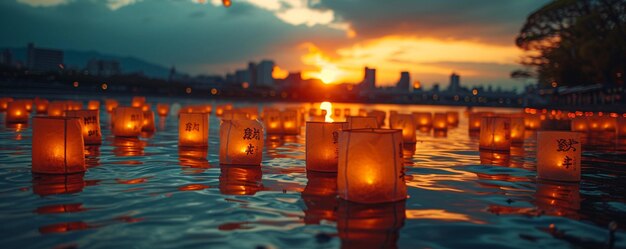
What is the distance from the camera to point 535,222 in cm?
754

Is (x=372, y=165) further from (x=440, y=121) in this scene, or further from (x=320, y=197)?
(x=440, y=121)

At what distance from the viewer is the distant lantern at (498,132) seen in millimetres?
17969

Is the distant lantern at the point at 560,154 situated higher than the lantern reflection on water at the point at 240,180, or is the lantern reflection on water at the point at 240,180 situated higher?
the distant lantern at the point at 560,154

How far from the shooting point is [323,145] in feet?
38.8

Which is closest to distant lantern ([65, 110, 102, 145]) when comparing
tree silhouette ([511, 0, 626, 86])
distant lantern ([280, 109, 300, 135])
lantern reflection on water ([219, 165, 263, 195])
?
lantern reflection on water ([219, 165, 263, 195])

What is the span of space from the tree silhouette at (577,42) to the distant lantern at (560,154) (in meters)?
51.3

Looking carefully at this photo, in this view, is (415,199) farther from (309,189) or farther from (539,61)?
(539,61)

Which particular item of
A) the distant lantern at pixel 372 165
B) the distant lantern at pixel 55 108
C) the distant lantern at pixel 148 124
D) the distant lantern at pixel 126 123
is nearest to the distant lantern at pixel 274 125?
the distant lantern at pixel 148 124

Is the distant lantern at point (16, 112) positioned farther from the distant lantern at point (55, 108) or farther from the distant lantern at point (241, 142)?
the distant lantern at point (241, 142)

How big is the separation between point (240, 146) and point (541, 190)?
21.7 ft

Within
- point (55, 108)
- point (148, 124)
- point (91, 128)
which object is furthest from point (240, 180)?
point (55, 108)

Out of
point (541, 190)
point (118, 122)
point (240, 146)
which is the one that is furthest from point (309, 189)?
point (118, 122)

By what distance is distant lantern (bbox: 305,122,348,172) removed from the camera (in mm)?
11758

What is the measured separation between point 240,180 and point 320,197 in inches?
90.4
